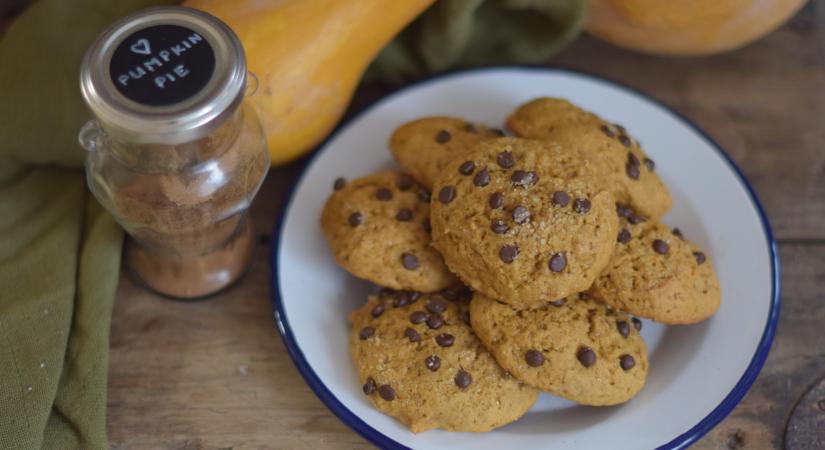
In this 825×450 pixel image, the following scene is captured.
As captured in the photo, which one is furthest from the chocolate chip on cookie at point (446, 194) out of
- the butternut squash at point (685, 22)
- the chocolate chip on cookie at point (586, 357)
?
the butternut squash at point (685, 22)

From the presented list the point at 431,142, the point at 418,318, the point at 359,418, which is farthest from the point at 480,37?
the point at 359,418

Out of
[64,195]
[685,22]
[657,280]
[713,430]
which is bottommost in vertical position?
[713,430]

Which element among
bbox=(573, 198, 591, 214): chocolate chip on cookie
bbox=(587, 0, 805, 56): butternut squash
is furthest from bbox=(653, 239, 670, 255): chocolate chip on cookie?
bbox=(587, 0, 805, 56): butternut squash

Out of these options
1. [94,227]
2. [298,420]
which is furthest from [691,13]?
[94,227]

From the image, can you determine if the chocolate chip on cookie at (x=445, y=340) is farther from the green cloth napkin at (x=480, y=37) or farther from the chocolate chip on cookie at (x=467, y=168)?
the green cloth napkin at (x=480, y=37)

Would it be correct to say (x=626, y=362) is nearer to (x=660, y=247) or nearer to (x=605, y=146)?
(x=660, y=247)

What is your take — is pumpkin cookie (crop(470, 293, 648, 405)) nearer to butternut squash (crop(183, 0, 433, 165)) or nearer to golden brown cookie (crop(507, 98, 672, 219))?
golden brown cookie (crop(507, 98, 672, 219))

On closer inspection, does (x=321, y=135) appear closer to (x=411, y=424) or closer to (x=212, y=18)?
(x=212, y=18)
